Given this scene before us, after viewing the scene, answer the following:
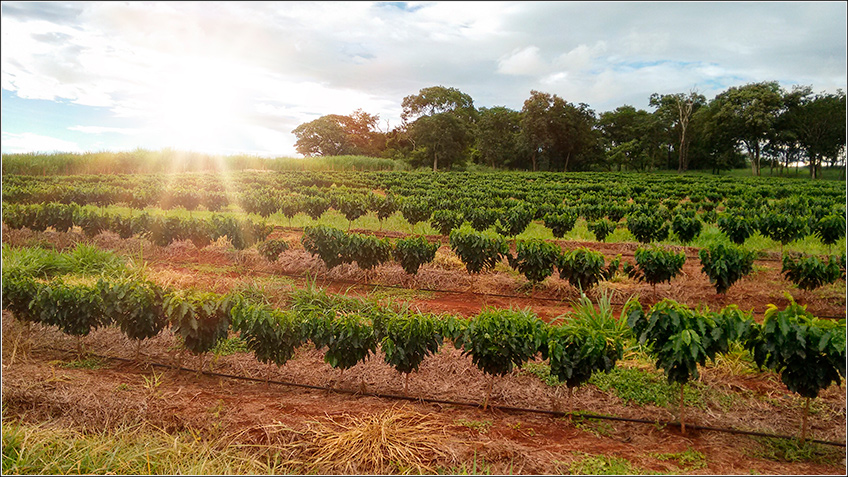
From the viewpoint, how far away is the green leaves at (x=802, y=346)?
4504 mm

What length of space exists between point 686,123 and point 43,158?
44940 mm

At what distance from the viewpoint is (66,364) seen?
6.72 metres

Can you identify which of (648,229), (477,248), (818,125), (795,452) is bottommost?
(795,452)

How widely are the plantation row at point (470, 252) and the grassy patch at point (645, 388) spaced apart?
2.48 m

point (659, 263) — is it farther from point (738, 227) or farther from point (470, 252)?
point (738, 227)

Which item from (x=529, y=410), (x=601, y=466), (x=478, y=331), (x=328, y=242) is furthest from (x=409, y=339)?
(x=328, y=242)

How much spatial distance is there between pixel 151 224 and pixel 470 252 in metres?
8.10

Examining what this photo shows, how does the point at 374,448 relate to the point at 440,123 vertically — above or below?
below

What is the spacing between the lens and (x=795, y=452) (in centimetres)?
481

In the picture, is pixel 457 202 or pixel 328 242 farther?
pixel 457 202

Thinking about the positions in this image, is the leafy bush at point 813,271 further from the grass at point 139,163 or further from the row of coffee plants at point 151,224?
the grass at point 139,163

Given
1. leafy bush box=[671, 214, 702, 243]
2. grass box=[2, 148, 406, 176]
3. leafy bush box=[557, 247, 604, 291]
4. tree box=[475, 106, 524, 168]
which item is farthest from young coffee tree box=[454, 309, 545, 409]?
grass box=[2, 148, 406, 176]

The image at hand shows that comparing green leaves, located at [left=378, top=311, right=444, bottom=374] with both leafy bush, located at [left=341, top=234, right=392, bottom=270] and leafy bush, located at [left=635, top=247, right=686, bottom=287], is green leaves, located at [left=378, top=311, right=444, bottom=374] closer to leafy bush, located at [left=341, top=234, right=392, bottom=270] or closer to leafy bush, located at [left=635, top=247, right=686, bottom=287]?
leafy bush, located at [left=341, top=234, right=392, bottom=270]

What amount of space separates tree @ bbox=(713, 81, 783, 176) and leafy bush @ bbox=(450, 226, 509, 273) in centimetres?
4168
